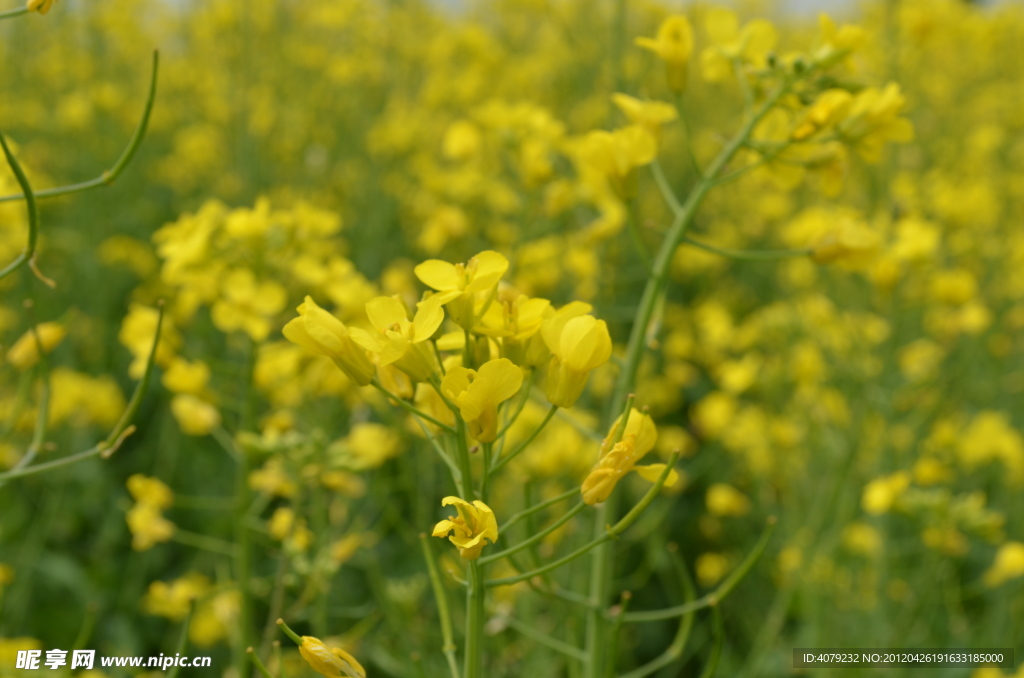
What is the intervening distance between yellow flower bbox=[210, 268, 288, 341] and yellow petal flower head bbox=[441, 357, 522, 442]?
2.73ft

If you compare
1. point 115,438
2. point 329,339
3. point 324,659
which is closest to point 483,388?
point 329,339

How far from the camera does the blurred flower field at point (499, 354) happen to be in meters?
1.11

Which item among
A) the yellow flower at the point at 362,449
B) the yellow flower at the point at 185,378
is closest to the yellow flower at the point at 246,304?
the yellow flower at the point at 185,378

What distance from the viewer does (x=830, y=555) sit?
2348 millimetres

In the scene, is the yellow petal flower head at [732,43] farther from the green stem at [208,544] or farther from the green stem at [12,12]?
the green stem at [208,544]

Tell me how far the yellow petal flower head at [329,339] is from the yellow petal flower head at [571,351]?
0.72 feet

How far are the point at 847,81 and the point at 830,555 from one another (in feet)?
5.03

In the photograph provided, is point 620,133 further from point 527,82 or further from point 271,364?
point 527,82

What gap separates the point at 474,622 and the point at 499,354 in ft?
0.97

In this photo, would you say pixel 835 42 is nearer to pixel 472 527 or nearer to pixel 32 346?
pixel 472 527

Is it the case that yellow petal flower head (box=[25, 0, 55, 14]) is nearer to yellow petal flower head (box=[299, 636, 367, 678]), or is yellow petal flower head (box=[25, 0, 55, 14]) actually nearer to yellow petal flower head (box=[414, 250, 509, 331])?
yellow petal flower head (box=[414, 250, 509, 331])

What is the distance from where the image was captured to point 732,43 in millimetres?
1418

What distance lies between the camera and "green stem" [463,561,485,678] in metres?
0.85

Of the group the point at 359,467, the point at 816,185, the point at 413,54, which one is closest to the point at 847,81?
the point at 359,467
